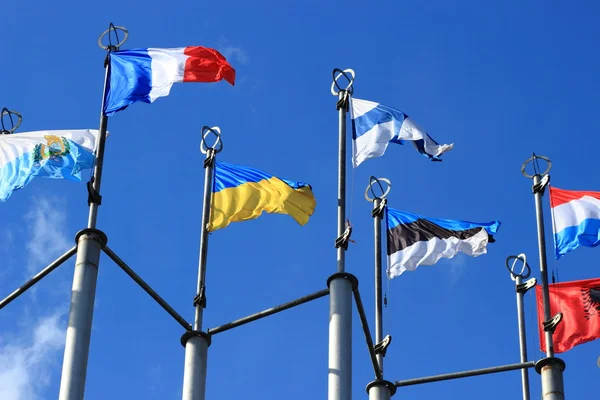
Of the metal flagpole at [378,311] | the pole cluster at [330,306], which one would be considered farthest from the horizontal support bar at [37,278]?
the metal flagpole at [378,311]

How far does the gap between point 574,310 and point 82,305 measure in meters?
14.4

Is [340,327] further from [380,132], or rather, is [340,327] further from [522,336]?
[522,336]

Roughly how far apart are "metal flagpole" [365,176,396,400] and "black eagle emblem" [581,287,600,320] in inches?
219

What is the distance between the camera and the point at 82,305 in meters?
31.9

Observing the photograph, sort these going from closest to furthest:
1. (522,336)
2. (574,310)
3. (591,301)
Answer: (574,310)
(591,301)
(522,336)

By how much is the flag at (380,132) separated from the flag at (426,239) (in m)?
2.31

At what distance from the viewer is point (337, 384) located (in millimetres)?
32469

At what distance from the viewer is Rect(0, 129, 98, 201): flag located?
120 feet

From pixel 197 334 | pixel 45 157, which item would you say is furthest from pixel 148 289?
pixel 45 157

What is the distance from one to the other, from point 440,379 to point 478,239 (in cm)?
582

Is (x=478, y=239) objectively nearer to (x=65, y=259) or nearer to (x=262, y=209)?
(x=262, y=209)

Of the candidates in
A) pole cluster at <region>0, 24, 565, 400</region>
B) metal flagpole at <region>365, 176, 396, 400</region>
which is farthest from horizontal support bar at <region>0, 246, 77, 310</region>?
metal flagpole at <region>365, 176, 396, 400</region>

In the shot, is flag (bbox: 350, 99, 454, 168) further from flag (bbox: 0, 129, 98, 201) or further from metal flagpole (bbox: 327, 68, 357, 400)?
flag (bbox: 0, 129, 98, 201)

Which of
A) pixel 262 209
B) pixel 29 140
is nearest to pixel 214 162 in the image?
pixel 262 209
